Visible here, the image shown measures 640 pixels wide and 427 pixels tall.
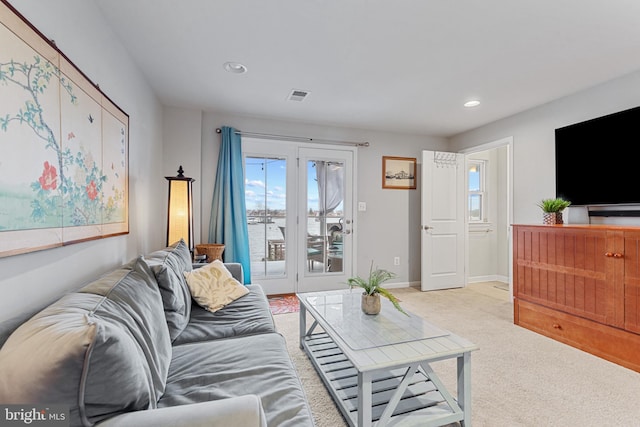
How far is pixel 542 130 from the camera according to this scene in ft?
10.6

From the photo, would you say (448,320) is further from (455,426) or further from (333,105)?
(333,105)

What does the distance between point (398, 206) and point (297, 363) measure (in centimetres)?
290

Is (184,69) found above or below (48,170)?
above

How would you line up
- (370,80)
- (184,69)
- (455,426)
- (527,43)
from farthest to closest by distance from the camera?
(370,80), (184,69), (527,43), (455,426)

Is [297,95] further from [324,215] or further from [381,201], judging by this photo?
[381,201]

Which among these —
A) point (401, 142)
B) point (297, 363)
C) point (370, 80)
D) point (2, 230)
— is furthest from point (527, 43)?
point (2, 230)

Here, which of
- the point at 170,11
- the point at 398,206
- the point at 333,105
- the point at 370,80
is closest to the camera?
the point at 170,11

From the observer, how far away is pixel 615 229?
2.16 meters

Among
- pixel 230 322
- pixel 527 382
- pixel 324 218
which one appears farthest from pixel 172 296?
pixel 324 218

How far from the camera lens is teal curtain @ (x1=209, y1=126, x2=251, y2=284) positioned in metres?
3.49

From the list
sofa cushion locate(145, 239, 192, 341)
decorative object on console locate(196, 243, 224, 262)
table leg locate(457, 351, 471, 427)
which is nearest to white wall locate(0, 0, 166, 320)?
sofa cushion locate(145, 239, 192, 341)

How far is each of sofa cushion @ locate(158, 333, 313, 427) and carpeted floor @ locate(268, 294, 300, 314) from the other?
5.96ft

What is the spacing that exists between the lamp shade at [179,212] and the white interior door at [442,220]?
3061 millimetres

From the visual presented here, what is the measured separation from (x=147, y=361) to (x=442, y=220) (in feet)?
13.3
